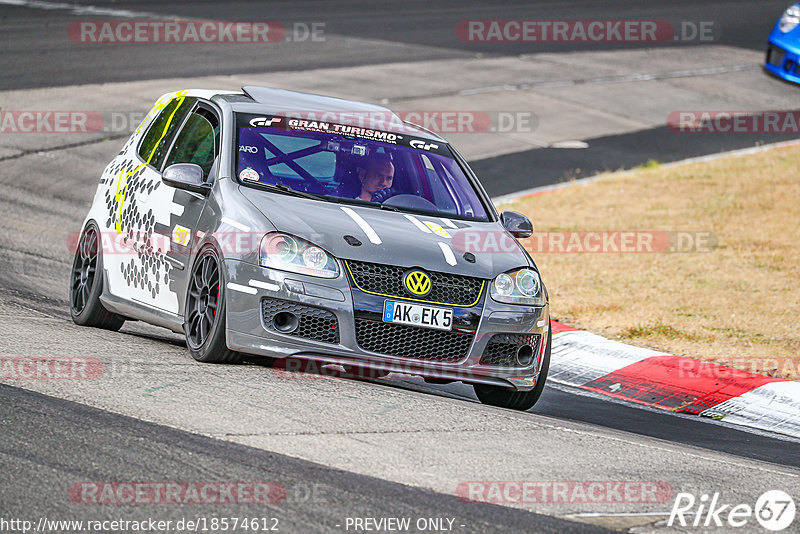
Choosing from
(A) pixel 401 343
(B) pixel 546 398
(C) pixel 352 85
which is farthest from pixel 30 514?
(C) pixel 352 85

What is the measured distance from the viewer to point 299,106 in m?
8.24

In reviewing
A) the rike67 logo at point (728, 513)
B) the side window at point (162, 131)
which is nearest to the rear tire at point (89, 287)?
the side window at point (162, 131)

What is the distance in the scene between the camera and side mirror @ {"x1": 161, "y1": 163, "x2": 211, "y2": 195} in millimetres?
7348

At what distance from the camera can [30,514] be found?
441cm

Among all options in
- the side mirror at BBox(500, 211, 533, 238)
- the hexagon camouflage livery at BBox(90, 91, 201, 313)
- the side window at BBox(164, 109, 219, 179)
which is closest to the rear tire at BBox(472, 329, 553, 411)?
the side mirror at BBox(500, 211, 533, 238)

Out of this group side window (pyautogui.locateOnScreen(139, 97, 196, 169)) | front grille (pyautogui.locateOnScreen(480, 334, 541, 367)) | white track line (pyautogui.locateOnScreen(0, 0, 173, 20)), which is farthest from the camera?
white track line (pyautogui.locateOnScreen(0, 0, 173, 20))

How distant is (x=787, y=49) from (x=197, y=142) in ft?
39.7

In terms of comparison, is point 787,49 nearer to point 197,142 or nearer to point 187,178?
point 197,142

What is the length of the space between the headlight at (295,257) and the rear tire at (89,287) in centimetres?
203

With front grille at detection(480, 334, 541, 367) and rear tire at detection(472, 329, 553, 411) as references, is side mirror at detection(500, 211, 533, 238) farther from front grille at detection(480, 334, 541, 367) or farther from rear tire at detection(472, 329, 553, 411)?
front grille at detection(480, 334, 541, 367)

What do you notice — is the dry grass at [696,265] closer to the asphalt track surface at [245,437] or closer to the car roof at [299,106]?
the asphalt track surface at [245,437]

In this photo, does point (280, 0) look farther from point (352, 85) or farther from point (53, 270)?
point (53, 270)

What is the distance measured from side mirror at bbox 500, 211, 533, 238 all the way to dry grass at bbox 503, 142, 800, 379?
2.28m

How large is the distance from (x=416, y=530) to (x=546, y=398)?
393 centimetres
